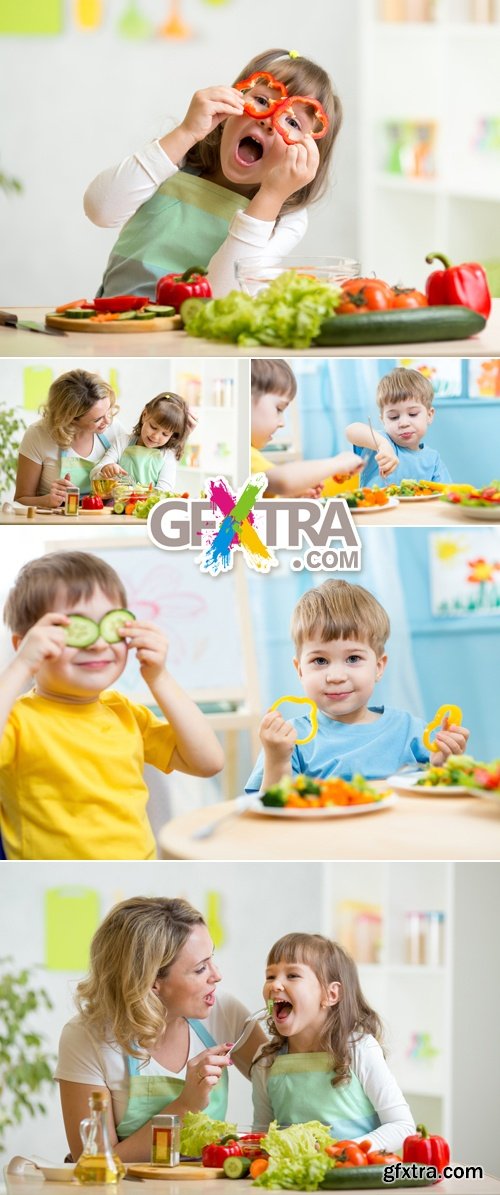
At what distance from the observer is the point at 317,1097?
2.25 metres

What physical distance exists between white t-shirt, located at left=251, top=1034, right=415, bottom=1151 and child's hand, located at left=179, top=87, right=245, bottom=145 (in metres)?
1.34

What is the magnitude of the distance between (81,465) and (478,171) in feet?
9.30

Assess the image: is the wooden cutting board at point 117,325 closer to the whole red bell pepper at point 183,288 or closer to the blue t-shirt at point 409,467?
the whole red bell pepper at point 183,288

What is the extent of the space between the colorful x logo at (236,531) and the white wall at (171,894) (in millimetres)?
1687

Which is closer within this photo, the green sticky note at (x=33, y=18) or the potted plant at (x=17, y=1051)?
the potted plant at (x=17, y=1051)

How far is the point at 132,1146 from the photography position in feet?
7.29

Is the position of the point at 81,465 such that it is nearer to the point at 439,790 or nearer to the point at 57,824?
the point at 57,824

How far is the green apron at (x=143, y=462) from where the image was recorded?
189 centimetres

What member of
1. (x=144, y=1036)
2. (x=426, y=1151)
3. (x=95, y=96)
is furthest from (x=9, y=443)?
(x=95, y=96)

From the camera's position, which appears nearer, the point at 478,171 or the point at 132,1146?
the point at 132,1146

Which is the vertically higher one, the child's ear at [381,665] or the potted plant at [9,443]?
the potted plant at [9,443]

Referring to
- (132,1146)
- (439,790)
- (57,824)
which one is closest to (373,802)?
(439,790)

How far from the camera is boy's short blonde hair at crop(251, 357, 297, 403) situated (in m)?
1.82

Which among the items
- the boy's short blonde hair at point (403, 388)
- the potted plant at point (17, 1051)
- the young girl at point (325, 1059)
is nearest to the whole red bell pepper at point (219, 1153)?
the young girl at point (325, 1059)
